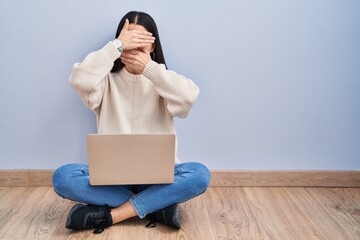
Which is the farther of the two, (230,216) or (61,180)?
(230,216)

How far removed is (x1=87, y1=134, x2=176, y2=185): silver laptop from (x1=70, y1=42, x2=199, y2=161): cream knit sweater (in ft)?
0.61

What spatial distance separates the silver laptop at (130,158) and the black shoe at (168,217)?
0.12 m

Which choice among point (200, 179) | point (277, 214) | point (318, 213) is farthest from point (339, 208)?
point (200, 179)

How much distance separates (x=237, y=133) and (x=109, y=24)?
2.02 feet

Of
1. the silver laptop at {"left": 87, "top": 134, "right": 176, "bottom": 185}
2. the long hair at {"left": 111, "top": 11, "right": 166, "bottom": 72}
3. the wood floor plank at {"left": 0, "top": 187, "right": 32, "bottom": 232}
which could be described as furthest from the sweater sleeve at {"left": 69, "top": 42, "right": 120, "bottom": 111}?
the wood floor plank at {"left": 0, "top": 187, "right": 32, "bottom": 232}

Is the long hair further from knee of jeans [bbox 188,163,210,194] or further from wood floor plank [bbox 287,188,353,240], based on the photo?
wood floor plank [bbox 287,188,353,240]

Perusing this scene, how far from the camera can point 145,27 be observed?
1.48 meters

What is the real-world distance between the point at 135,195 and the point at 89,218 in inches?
6.3

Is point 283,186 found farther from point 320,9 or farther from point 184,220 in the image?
point 320,9

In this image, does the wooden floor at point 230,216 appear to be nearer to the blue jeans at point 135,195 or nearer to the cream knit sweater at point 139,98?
the blue jeans at point 135,195

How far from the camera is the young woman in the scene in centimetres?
140

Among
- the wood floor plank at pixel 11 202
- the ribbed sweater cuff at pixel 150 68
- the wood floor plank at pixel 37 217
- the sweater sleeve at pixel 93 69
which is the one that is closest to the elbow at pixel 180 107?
the ribbed sweater cuff at pixel 150 68

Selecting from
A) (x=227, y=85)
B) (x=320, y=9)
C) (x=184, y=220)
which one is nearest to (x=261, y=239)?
(x=184, y=220)

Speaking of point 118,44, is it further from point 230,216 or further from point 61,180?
point 230,216
